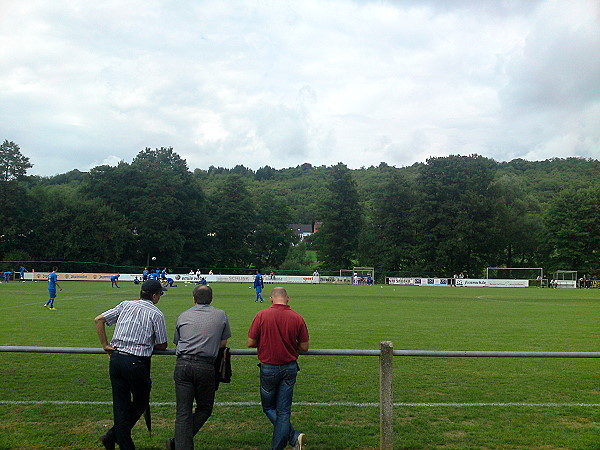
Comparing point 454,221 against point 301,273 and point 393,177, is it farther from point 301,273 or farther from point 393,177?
point 301,273

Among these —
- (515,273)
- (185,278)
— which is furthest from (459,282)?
(185,278)

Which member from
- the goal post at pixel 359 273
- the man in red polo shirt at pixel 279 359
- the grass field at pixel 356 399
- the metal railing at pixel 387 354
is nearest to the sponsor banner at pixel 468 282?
the goal post at pixel 359 273

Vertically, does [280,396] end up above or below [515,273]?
above

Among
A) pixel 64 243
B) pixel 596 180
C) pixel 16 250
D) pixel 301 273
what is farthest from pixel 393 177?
pixel 16 250

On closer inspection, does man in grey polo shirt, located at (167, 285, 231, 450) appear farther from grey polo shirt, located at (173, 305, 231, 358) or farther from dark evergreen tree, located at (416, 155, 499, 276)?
dark evergreen tree, located at (416, 155, 499, 276)

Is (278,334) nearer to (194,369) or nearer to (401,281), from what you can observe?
(194,369)

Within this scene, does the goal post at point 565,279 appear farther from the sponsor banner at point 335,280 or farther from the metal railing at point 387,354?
the metal railing at point 387,354

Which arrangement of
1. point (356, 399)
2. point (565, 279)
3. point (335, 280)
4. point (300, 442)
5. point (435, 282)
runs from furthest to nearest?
point (335, 280)
point (565, 279)
point (435, 282)
point (356, 399)
point (300, 442)

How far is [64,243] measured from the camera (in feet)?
220

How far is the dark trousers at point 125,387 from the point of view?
212 inches

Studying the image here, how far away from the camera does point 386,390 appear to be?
541cm

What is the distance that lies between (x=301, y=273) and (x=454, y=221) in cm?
2295

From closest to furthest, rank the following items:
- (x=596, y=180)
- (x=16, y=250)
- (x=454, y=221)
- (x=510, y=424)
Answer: (x=510, y=424), (x=16, y=250), (x=454, y=221), (x=596, y=180)

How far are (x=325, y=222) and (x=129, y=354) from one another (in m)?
82.1
